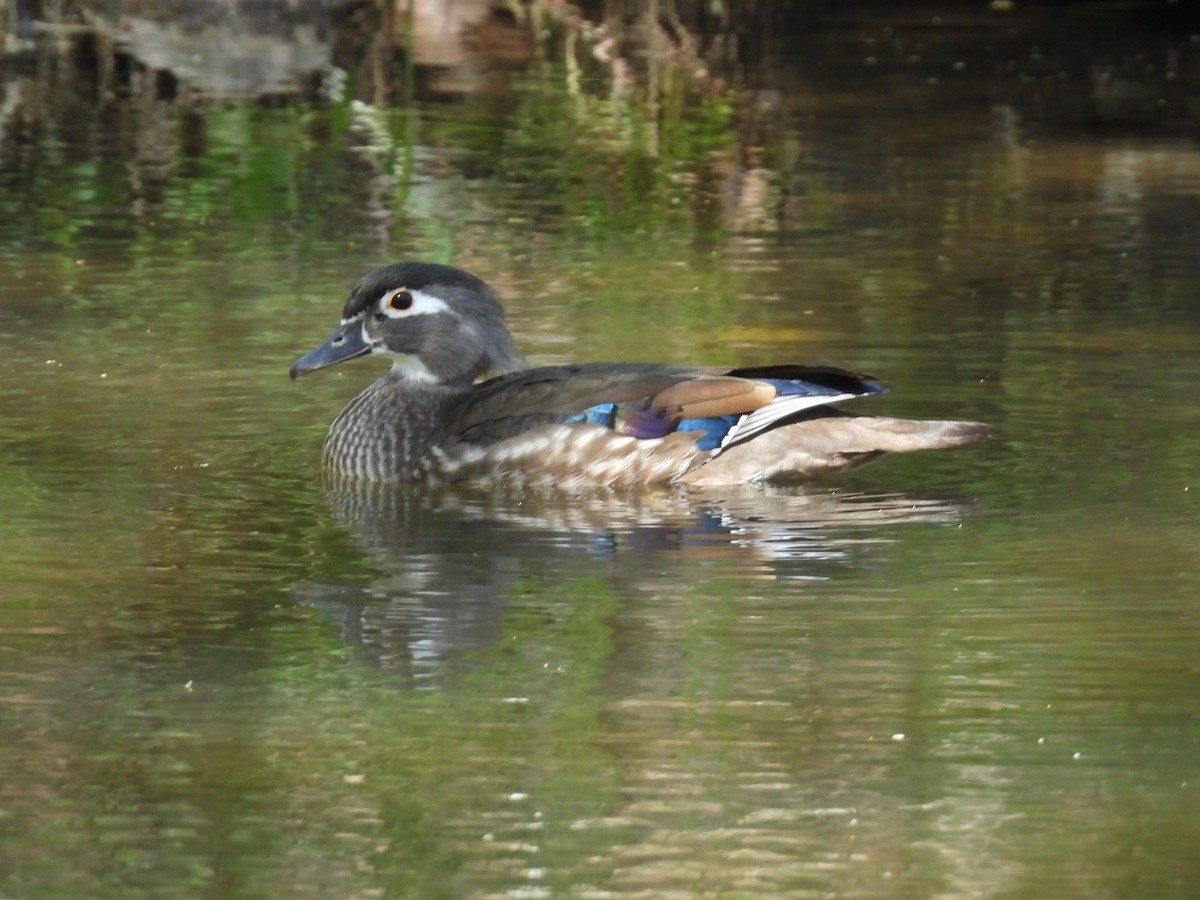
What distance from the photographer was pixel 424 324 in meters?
8.88

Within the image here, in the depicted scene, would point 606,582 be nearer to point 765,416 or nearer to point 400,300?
point 765,416

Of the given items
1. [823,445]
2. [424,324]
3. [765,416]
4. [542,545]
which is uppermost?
[424,324]

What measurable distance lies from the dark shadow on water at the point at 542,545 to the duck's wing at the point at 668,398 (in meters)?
0.22

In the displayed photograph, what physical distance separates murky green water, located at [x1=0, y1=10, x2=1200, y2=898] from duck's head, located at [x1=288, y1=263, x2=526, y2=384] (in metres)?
→ 0.40

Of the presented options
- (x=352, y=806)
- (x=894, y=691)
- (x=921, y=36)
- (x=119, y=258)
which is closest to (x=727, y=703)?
(x=894, y=691)

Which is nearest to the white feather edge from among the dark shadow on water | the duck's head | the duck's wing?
the duck's wing

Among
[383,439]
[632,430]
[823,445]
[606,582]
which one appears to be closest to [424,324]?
[383,439]

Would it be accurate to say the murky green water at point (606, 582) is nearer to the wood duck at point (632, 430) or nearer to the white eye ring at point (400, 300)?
the wood duck at point (632, 430)

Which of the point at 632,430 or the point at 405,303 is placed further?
the point at 405,303

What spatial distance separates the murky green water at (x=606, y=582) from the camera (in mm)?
4977

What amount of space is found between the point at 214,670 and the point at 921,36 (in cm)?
1533

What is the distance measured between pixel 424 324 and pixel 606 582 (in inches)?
86.1

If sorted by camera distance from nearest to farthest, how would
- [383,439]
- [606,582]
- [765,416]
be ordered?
[606,582] < [765,416] < [383,439]

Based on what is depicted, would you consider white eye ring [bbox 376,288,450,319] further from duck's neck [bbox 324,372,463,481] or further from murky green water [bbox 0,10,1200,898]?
murky green water [bbox 0,10,1200,898]
